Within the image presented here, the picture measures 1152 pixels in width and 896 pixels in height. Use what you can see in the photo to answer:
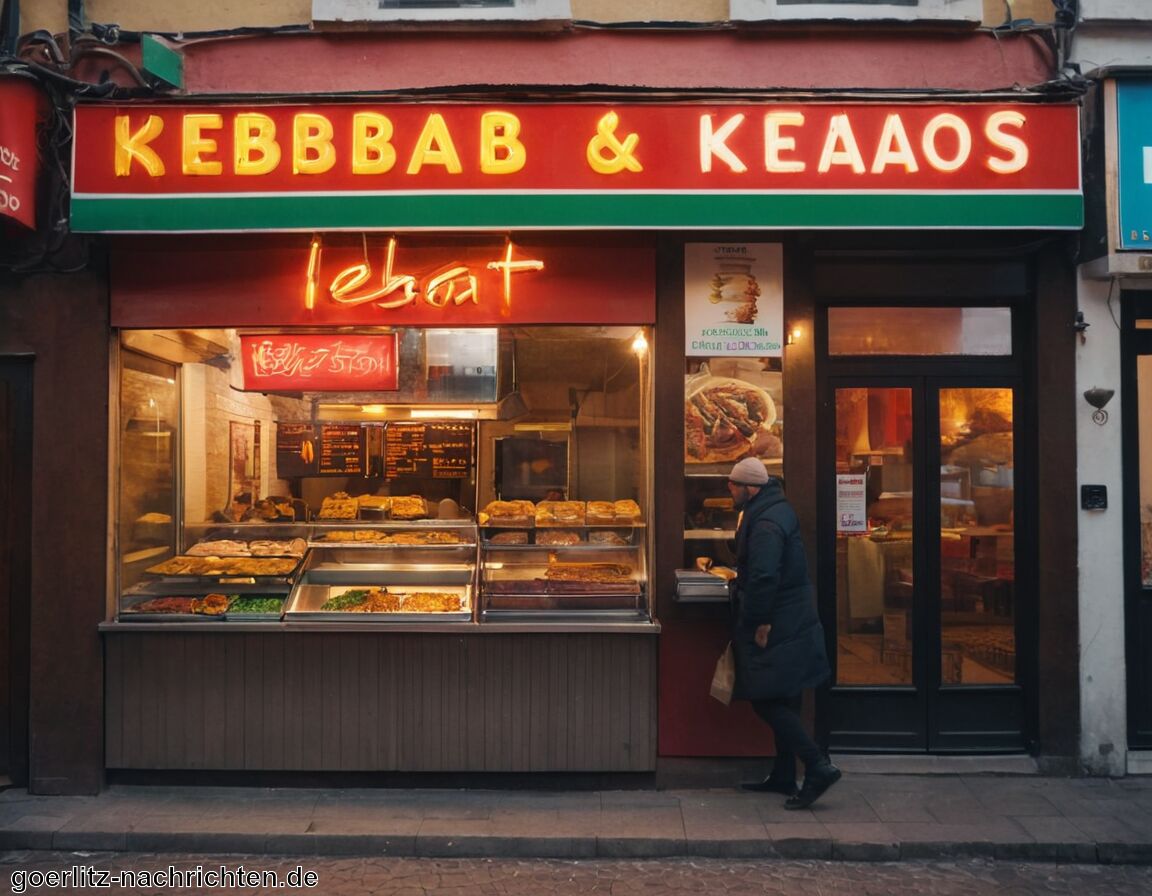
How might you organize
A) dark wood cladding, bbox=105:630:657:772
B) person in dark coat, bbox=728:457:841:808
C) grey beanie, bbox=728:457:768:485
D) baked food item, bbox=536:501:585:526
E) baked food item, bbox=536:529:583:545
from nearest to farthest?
1. person in dark coat, bbox=728:457:841:808
2. grey beanie, bbox=728:457:768:485
3. dark wood cladding, bbox=105:630:657:772
4. baked food item, bbox=536:529:583:545
5. baked food item, bbox=536:501:585:526

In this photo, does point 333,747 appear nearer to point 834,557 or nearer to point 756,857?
point 756,857

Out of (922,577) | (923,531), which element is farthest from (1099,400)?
(922,577)

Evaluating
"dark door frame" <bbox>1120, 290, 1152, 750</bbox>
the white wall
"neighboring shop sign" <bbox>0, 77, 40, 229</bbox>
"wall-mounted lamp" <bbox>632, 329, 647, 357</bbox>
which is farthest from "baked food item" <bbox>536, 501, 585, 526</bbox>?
"neighboring shop sign" <bbox>0, 77, 40, 229</bbox>

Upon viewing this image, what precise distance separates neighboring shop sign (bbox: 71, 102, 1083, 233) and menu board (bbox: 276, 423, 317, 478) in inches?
120

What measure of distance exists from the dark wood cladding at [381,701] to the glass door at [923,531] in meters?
1.92

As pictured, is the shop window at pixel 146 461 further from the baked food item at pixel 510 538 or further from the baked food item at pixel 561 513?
the baked food item at pixel 561 513

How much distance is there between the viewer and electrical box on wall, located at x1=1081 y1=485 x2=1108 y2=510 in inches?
258

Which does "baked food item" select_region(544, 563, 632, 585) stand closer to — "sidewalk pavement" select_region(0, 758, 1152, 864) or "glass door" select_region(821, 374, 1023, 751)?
"sidewalk pavement" select_region(0, 758, 1152, 864)

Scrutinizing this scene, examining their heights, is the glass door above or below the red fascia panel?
below

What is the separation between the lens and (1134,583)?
6719 mm

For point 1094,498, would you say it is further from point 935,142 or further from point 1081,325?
point 935,142

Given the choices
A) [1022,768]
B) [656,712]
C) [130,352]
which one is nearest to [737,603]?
[656,712]

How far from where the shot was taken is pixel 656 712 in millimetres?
6426

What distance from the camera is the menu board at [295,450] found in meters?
8.84
